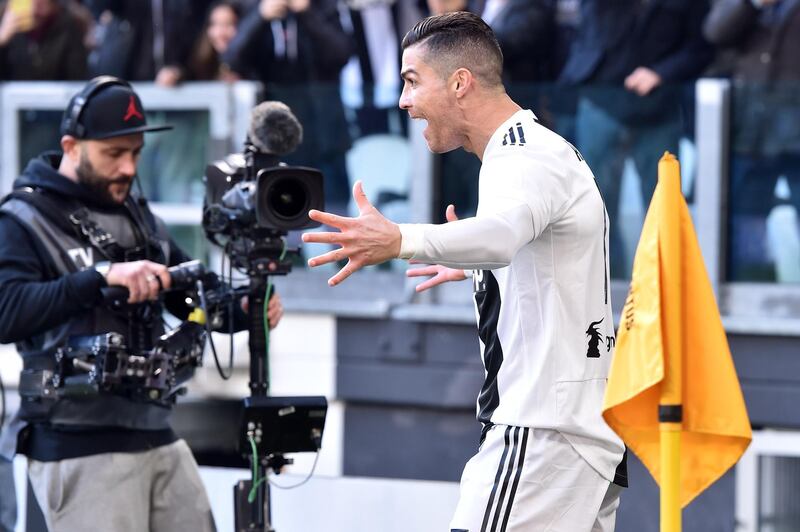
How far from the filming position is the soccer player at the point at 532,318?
3744 mm

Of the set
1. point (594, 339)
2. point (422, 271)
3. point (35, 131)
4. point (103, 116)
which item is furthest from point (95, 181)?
point (35, 131)

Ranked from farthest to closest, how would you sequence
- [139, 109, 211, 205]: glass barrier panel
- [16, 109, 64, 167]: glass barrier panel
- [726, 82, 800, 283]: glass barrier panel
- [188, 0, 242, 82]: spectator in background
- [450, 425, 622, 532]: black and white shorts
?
[16, 109, 64, 167]: glass barrier panel → [188, 0, 242, 82]: spectator in background → [139, 109, 211, 205]: glass barrier panel → [726, 82, 800, 283]: glass barrier panel → [450, 425, 622, 532]: black and white shorts

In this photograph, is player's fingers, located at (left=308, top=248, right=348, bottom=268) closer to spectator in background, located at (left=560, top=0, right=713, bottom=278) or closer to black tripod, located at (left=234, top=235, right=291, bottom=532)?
black tripod, located at (left=234, top=235, right=291, bottom=532)

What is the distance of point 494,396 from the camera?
3881 millimetres

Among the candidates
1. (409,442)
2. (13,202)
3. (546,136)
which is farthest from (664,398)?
(409,442)

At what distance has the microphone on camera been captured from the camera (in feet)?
16.4

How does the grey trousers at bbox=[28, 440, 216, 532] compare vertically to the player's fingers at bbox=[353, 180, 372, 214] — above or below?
below

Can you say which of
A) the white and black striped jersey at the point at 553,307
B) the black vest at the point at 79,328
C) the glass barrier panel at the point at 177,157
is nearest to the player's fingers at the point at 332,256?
the white and black striped jersey at the point at 553,307

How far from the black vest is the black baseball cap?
0.90 ft

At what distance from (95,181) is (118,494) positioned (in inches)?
44.6

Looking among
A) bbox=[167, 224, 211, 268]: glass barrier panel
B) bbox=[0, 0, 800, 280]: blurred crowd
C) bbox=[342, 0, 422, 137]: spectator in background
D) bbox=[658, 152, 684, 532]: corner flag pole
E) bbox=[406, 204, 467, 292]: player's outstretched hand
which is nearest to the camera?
bbox=[658, 152, 684, 532]: corner flag pole

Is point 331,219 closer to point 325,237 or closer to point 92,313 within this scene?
point 325,237

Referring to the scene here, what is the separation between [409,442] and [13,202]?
11.1ft

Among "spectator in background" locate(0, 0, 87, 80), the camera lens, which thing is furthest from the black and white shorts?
"spectator in background" locate(0, 0, 87, 80)
